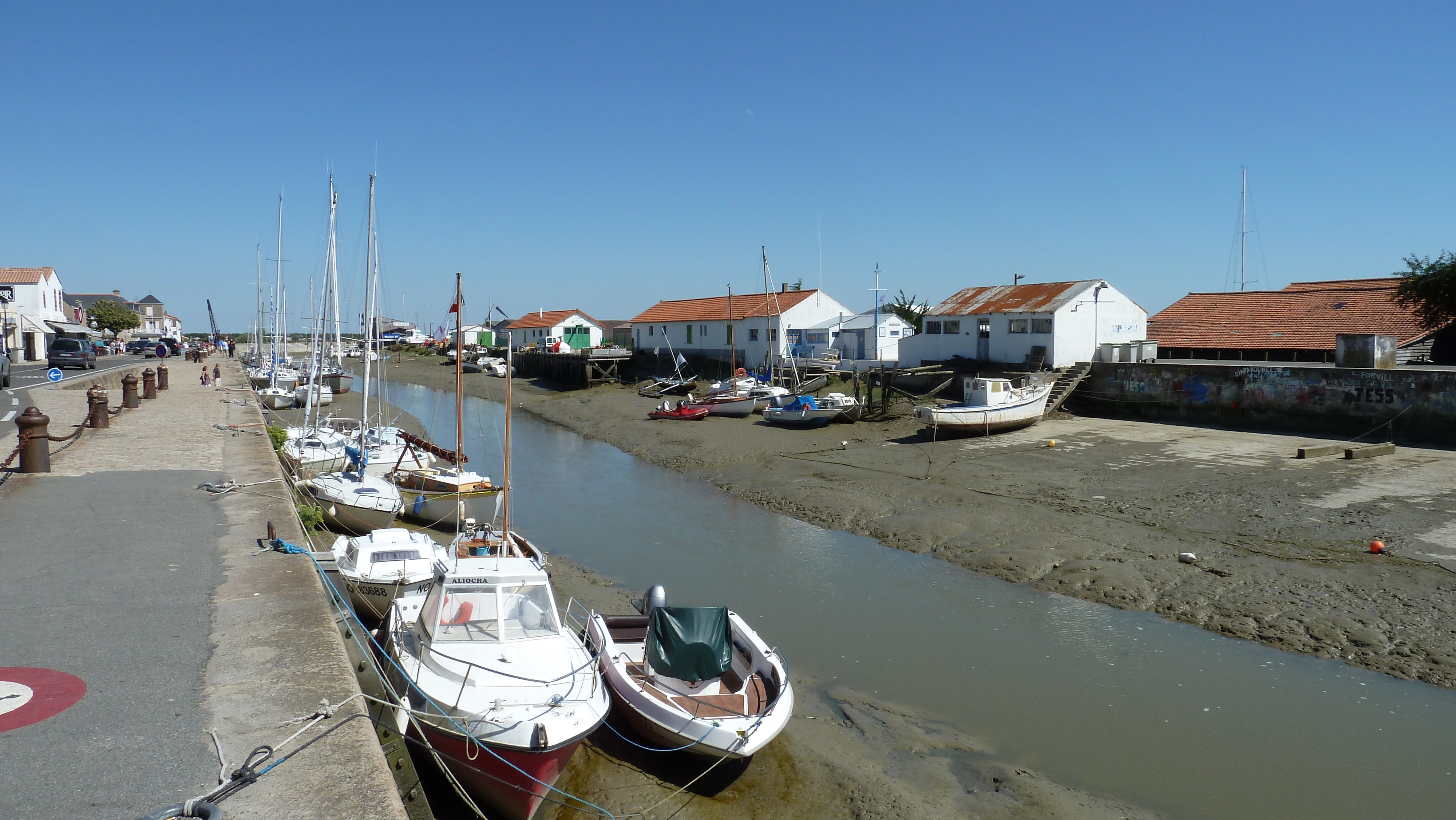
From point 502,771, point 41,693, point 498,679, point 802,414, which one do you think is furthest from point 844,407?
point 41,693

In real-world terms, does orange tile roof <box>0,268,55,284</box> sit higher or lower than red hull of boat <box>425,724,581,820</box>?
higher

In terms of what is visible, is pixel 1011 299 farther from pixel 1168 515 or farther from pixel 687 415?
Result: pixel 1168 515

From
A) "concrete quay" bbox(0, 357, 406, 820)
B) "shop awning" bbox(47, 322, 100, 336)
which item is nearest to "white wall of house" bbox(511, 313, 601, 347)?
"shop awning" bbox(47, 322, 100, 336)

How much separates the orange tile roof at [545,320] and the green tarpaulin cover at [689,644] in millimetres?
74010

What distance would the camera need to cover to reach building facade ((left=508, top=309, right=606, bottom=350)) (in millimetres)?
82438

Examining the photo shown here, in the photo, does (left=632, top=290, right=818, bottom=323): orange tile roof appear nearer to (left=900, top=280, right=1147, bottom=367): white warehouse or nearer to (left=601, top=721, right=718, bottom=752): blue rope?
(left=900, top=280, right=1147, bottom=367): white warehouse

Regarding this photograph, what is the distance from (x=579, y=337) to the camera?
8369cm

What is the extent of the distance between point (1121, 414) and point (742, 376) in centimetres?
1835

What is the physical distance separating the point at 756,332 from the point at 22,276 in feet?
166

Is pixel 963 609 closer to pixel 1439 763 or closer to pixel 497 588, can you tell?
pixel 1439 763

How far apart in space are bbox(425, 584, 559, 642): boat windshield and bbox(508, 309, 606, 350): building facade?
234ft

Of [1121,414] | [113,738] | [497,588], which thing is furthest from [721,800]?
[1121,414]

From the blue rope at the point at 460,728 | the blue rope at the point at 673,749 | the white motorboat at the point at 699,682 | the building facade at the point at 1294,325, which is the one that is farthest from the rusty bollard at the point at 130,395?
the building facade at the point at 1294,325

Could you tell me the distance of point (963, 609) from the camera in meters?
14.4
